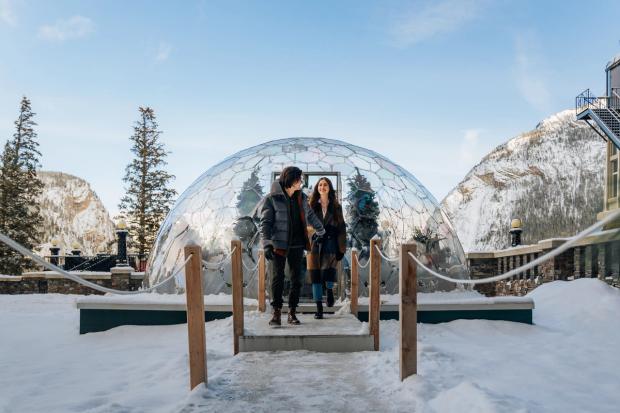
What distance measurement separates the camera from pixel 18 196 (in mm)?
31828

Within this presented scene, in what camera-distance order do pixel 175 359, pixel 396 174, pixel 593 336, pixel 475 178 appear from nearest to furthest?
pixel 175 359
pixel 593 336
pixel 396 174
pixel 475 178

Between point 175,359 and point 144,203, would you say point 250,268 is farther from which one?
point 144,203

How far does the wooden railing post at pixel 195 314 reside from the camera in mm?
3879

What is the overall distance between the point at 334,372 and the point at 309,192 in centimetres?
583

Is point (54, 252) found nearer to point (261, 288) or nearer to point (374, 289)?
point (261, 288)

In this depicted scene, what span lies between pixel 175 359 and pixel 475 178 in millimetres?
103724

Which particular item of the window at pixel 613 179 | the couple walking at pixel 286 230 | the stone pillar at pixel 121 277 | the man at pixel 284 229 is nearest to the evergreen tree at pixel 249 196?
the couple walking at pixel 286 230

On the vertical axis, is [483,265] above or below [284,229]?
below

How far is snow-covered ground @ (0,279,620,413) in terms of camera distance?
3734mm

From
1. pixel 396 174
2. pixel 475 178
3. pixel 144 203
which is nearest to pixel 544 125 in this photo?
pixel 475 178

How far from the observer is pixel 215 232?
10.4 m

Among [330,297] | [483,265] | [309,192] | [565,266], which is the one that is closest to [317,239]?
[330,297]

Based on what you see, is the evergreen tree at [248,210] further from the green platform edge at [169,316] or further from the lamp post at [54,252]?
the lamp post at [54,252]

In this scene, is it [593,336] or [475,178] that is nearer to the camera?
[593,336]
